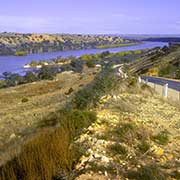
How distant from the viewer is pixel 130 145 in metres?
7.75

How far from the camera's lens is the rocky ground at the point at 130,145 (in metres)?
6.23

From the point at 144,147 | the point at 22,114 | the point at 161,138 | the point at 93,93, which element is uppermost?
the point at 144,147

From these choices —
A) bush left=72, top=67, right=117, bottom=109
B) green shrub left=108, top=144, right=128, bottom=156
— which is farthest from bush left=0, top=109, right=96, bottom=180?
bush left=72, top=67, right=117, bottom=109

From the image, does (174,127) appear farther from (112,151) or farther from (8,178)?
(8,178)

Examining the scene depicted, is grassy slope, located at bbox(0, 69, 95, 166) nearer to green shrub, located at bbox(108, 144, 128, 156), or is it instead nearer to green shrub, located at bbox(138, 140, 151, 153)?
green shrub, located at bbox(108, 144, 128, 156)

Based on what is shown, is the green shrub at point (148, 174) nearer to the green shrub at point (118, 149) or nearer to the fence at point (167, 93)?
the green shrub at point (118, 149)

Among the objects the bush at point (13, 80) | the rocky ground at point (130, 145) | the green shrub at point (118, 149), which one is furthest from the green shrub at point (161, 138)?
the bush at point (13, 80)

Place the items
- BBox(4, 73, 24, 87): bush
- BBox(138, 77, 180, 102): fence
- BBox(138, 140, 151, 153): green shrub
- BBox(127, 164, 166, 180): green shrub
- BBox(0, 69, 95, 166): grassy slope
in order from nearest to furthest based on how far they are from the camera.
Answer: BBox(127, 164, 166, 180): green shrub, BBox(138, 140, 151, 153): green shrub, BBox(0, 69, 95, 166): grassy slope, BBox(138, 77, 180, 102): fence, BBox(4, 73, 24, 87): bush

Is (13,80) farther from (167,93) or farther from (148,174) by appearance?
(148,174)

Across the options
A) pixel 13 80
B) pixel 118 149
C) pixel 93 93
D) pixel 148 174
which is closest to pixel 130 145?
pixel 118 149

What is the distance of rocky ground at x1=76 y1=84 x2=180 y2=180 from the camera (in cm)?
623

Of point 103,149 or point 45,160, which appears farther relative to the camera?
point 103,149

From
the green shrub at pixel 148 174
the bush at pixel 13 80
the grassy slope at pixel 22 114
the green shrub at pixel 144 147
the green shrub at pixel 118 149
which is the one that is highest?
the green shrub at pixel 148 174

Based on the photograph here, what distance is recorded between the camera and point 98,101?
12297 mm
